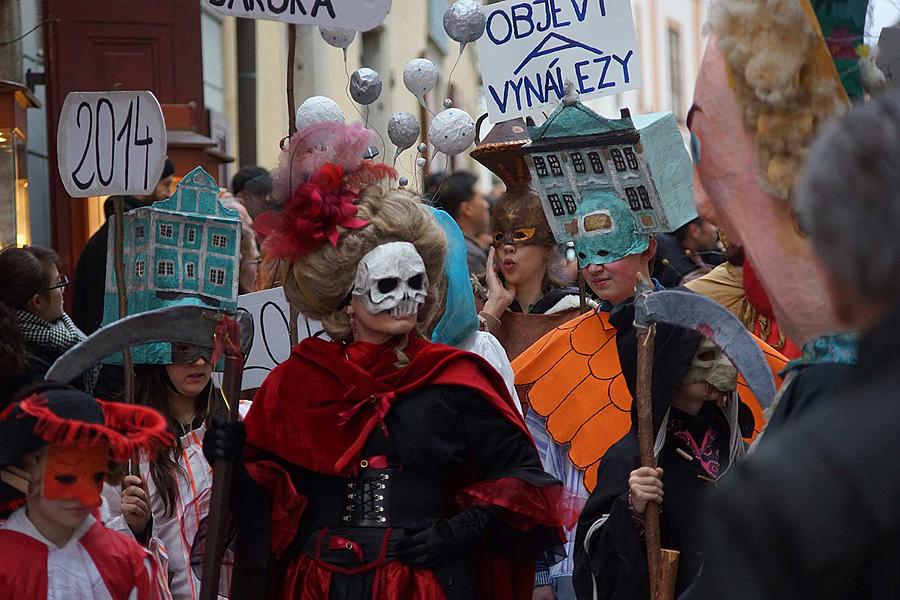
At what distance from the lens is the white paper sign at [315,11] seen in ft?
17.9

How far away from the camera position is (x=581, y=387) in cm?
555

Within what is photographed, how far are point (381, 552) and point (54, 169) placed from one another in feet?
18.6

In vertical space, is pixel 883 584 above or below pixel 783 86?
below

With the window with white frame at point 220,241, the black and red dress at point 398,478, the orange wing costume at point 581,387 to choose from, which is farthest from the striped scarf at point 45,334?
the orange wing costume at point 581,387

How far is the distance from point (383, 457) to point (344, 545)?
0.90 ft

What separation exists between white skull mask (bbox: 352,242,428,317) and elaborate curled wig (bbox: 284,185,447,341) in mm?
66

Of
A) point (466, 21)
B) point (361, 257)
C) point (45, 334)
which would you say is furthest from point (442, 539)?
point (466, 21)

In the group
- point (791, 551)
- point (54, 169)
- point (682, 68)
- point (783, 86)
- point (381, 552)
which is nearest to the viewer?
point (791, 551)

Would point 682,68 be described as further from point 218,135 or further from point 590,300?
point 590,300

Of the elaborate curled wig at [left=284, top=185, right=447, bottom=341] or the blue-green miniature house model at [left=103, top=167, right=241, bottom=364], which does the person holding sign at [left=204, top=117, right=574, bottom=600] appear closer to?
the elaborate curled wig at [left=284, top=185, right=447, bottom=341]

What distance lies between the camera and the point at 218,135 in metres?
11.2

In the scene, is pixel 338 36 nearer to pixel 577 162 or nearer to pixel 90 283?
pixel 577 162

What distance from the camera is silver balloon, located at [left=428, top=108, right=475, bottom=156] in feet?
19.6

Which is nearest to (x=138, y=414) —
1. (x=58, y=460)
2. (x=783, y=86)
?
(x=58, y=460)
